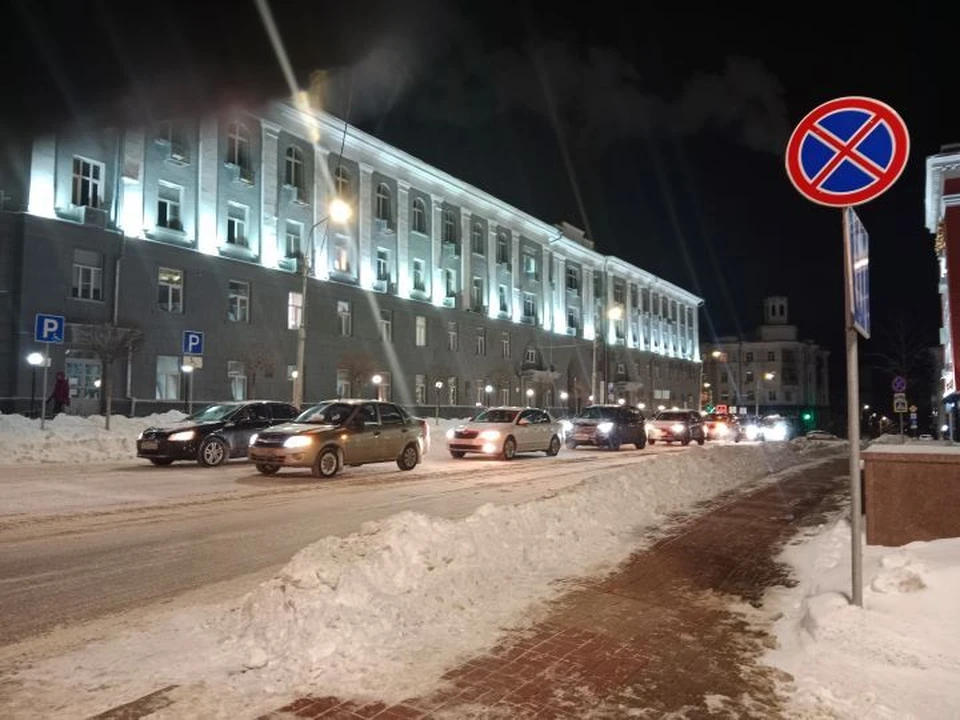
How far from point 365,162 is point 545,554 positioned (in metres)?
38.6

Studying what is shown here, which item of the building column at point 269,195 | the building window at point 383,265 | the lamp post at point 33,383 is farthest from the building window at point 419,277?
the lamp post at point 33,383

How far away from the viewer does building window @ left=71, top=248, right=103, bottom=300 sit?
28.5 m

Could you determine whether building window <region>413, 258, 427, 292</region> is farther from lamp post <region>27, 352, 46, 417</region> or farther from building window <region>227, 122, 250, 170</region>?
lamp post <region>27, 352, 46, 417</region>

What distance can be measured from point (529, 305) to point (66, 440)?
43942mm

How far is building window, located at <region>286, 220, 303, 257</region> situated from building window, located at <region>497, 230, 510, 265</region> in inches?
804

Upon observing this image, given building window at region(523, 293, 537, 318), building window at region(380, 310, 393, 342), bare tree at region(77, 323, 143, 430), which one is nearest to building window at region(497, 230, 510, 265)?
building window at region(523, 293, 537, 318)

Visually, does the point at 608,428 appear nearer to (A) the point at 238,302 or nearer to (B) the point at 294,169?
(A) the point at 238,302

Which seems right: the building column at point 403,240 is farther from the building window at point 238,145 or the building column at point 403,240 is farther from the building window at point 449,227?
the building window at point 238,145

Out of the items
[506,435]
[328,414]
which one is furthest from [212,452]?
[506,435]

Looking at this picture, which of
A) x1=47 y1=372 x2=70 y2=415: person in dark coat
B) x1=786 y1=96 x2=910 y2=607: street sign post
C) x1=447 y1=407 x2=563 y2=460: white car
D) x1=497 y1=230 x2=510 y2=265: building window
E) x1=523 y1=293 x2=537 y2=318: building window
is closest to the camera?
x1=786 y1=96 x2=910 y2=607: street sign post

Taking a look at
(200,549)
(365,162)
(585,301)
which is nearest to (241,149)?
(365,162)

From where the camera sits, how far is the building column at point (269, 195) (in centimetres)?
3647

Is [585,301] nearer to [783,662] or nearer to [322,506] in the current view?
[322,506]

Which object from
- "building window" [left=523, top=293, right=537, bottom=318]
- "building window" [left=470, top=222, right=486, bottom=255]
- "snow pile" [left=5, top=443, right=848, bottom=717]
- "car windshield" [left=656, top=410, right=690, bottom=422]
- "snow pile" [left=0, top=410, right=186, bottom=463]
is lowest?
"snow pile" [left=5, top=443, right=848, bottom=717]
